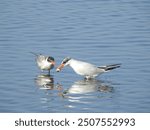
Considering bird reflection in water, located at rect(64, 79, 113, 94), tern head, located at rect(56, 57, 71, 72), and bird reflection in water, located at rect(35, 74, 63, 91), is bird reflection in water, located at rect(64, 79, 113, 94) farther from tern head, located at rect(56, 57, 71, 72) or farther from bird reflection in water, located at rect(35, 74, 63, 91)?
tern head, located at rect(56, 57, 71, 72)

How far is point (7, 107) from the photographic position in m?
18.0

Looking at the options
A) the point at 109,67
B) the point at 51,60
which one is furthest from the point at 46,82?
the point at 109,67

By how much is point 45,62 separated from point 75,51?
202 centimetres

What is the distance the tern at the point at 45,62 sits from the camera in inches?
833

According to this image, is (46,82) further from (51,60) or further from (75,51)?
(75,51)

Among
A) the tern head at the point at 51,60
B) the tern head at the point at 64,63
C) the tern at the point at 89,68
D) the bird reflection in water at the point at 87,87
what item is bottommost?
the bird reflection in water at the point at 87,87

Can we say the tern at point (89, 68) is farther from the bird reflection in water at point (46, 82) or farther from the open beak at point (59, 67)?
the bird reflection in water at point (46, 82)

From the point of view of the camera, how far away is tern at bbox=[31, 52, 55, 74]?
21.2m

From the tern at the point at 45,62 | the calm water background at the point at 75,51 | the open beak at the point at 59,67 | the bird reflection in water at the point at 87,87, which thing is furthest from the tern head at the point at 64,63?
the bird reflection in water at the point at 87,87

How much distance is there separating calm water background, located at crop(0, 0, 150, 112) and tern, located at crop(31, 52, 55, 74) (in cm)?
22

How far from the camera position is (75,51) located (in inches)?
902

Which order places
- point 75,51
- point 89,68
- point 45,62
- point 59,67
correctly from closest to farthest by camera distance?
1. point 89,68
2. point 59,67
3. point 45,62
4. point 75,51

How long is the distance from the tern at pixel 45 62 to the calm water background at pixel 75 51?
0.22 meters

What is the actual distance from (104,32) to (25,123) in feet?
33.6
